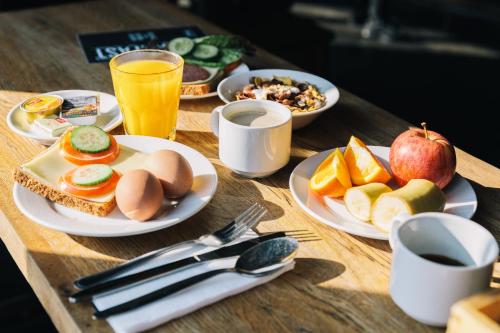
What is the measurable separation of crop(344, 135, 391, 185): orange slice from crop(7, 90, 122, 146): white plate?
19.9 inches

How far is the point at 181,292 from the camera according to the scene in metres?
0.86

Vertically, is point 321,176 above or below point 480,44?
above

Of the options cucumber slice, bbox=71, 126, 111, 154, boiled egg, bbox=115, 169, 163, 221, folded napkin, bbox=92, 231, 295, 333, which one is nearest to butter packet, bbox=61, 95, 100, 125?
cucumber slice, bbox=71, 126, 111, 154

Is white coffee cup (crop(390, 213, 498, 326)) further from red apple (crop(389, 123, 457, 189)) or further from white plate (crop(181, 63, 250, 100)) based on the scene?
white plate (crop(181, 63, 250, 100))

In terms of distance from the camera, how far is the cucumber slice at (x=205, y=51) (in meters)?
1.60

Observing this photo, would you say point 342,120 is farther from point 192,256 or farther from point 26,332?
point 26,332

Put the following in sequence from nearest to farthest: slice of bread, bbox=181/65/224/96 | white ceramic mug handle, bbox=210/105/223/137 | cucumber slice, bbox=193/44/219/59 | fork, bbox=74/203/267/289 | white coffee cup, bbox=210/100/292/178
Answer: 1. fork, bbox=74/203/267/289
2. white coffee cup, bbox=210/100/292/178
3. white ceramic mug handle, bbox=210/105/223/137
4. slice of bread, bbox=181/65/224/96
5. cucumber slice, bbox=193/44/219/59

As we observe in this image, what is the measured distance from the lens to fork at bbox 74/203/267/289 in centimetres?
86

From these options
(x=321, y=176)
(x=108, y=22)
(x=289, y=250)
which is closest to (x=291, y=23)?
(x=108, y=22)

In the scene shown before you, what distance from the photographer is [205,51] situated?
1.62 meters

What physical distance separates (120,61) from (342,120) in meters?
0.51

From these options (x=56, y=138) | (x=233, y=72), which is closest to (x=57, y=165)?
(x=56, y=138)

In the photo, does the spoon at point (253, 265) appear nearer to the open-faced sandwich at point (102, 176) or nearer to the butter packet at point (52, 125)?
the open-faced sandwich at point (102, 176)

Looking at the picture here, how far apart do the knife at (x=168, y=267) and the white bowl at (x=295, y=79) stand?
1.33ft
